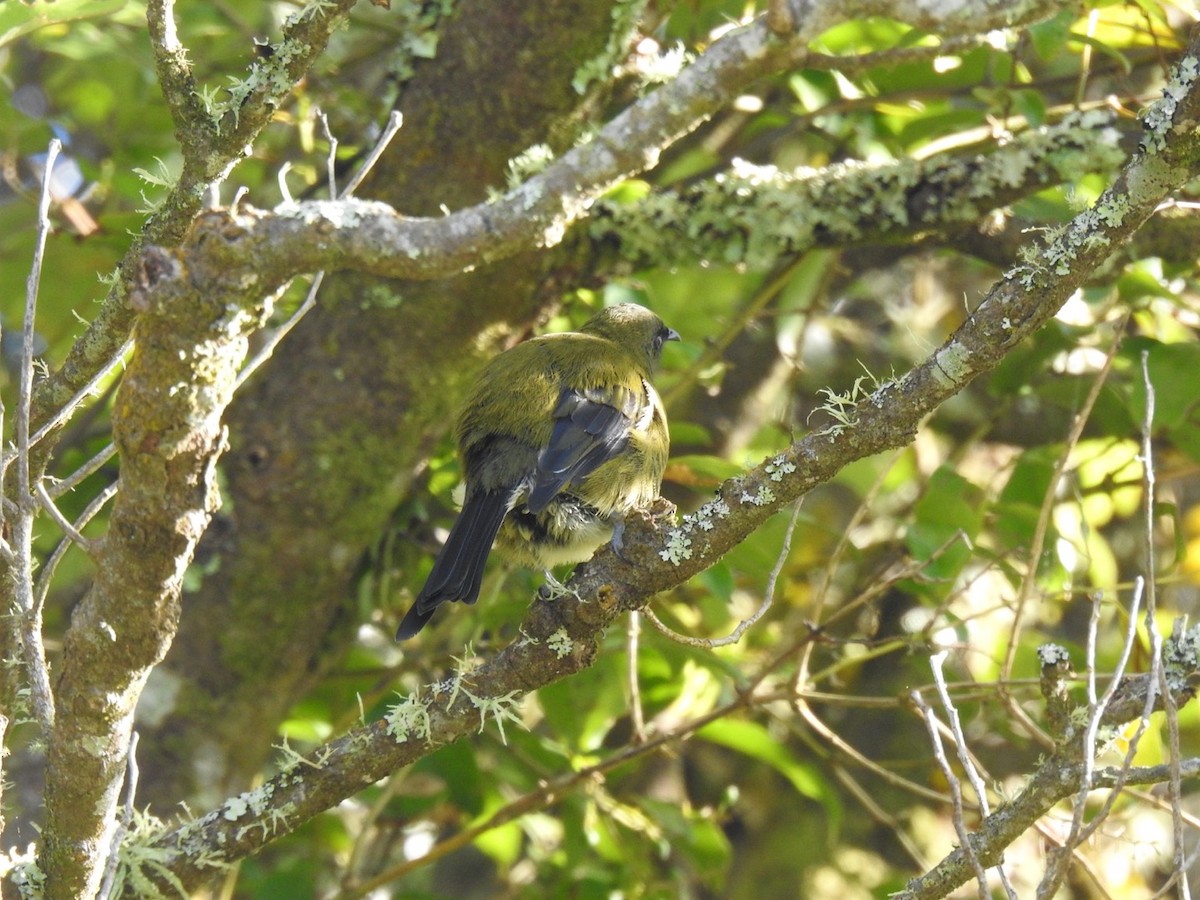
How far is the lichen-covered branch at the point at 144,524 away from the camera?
1.68 metres

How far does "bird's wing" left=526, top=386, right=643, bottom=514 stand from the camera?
10.2 feet

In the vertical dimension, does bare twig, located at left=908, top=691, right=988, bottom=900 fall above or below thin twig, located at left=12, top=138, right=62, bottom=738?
below

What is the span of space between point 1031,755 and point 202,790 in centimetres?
312

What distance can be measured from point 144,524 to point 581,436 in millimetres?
1585

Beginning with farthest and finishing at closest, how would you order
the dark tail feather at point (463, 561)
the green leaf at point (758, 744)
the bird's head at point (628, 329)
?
the bird's head at point (628, 329)
the green leaf at point (758, 744)
the dark tail feather at point (463, 561)

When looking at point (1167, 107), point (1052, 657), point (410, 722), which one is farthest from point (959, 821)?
point (1167, 107)

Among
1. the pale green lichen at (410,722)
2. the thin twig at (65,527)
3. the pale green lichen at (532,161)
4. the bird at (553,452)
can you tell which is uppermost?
the thin twig at (65,527)

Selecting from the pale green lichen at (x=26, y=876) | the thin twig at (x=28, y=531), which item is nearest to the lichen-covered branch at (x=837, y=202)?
the thin twig at (x=28, y=531)

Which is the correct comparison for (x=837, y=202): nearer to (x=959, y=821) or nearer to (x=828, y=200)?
(x=828, y=200)

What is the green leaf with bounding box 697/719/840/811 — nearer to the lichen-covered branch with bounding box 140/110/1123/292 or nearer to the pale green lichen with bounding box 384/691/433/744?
the lichen-covered branch with bounding box 140/110/1123/292

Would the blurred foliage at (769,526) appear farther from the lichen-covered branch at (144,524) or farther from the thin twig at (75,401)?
the lichen-covered branch at (144,524)

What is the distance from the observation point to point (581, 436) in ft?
10.6

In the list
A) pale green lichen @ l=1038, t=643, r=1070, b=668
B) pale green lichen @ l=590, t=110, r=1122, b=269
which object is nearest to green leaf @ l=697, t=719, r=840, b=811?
pale green lichen @ l=590, t=110, r=1122, b=269

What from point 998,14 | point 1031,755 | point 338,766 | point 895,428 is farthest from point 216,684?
point 1031,755
